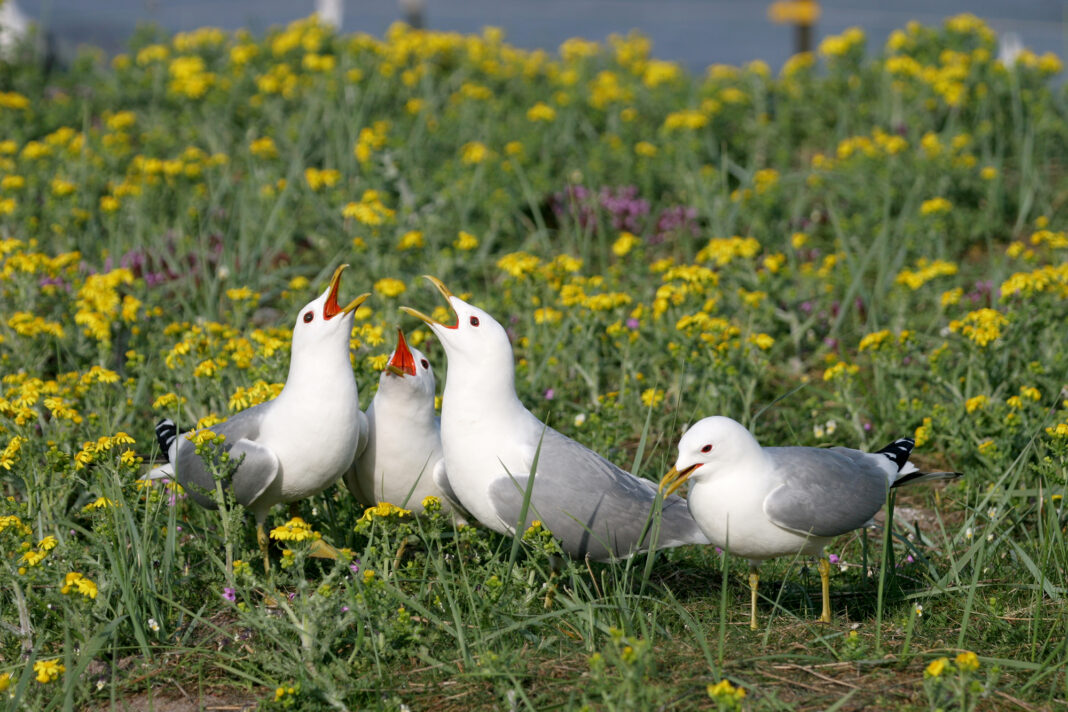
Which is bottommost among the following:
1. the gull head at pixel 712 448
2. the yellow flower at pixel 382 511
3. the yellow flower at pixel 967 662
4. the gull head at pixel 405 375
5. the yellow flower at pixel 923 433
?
the yellow flower at pixel 923 433

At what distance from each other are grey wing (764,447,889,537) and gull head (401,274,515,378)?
88 centimetres

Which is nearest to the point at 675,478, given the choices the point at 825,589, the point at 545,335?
the point at 825,589

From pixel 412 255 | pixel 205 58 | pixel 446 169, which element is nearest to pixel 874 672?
pixel 412 255

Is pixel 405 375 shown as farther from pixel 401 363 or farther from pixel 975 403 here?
pixel 975 403

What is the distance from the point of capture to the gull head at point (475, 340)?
3.76 meters

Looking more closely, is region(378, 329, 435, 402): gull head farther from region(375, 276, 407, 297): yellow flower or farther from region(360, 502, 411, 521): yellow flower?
region(375, 276, 407, 297): yellow flower

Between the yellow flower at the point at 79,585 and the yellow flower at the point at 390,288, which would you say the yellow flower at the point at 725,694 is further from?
the yellow flower at the point at 390,288

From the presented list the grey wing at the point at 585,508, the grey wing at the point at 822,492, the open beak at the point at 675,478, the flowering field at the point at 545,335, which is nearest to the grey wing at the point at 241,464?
the flowering field at the point at 545,335

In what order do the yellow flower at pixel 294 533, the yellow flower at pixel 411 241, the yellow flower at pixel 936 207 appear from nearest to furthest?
the yellow flower at pixel 294 533, the yellow flower at pixel 411 241, the yellow flower at pixel 936 207

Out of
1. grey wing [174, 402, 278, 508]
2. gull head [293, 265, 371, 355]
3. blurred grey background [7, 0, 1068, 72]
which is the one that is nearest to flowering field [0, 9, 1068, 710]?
grey wing [174, 402, 278, 508]

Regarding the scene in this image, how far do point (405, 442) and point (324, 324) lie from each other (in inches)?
19.8

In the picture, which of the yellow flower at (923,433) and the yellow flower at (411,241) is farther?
the yellow flower at (411,241)

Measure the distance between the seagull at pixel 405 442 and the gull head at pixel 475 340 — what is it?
26 centimetres

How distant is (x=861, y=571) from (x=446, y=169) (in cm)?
403
